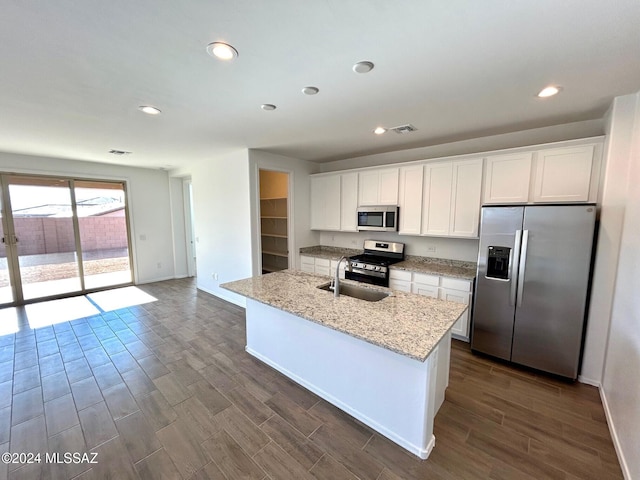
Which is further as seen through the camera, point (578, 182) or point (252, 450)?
point (578, 182)

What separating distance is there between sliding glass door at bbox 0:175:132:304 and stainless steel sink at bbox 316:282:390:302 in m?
5.08

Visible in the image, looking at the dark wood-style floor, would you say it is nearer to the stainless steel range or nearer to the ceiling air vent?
the stainless steel range

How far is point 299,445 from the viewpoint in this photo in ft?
5.86

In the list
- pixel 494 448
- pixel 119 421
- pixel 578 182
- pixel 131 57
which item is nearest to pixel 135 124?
pixel 131 57

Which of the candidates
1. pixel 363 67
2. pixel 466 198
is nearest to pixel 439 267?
pixel 466 198

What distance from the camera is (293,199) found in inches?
181

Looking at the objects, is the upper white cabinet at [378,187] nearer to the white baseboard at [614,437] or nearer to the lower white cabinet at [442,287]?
the lower white cabinet at [442,287]

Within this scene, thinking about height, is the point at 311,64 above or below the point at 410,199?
above

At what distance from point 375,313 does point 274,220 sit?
14.0 ft

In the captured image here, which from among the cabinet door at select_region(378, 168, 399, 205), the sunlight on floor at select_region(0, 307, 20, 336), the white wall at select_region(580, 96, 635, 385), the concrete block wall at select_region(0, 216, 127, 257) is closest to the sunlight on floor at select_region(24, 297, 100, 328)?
the sunlight on floor at select_region(0, 307, 20, 336)

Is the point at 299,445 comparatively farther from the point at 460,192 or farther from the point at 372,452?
the point at 460,192

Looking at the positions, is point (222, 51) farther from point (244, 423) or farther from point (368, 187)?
point (368, 187)

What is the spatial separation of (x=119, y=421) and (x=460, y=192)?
4.09 metres

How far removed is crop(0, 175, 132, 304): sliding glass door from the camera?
14.1ft
